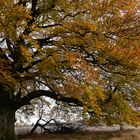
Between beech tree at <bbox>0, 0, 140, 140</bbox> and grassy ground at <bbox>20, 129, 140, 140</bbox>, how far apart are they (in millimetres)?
3582

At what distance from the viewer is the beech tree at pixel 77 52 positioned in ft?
70.7

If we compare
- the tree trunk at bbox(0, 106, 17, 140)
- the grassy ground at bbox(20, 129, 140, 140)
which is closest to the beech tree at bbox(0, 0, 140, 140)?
the tree trunk at bbox(0, 106, 17, 140)

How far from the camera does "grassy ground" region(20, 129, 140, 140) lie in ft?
91.3

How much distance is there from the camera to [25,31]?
2216 cm

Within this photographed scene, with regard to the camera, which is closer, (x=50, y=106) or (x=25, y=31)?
(x=25, y=31)

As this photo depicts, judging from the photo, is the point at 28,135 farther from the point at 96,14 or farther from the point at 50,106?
the point at 96,14

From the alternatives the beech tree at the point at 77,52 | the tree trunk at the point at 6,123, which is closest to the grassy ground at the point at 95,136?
the tree trunk at the point at 6,123

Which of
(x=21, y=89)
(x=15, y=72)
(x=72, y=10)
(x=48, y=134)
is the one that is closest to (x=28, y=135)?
(x=48, y=134)

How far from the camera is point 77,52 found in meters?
22.5

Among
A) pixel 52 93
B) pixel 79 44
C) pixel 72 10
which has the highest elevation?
pixel 72 10

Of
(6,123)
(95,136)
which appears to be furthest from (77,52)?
(95,136)

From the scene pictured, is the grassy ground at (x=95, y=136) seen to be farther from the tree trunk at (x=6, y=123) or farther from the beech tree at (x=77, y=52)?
the beech tree at (x=77, y=52)

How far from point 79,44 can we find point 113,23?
1.84 m

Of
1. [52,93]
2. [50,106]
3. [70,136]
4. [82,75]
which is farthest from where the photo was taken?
[50,106]
